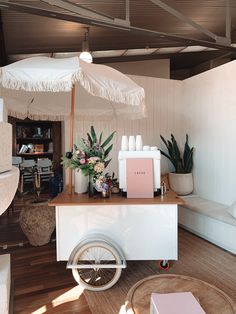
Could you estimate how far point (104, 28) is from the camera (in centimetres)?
402

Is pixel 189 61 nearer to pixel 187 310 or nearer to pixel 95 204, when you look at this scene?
pixel 95 204

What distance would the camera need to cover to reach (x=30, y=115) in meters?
3.32

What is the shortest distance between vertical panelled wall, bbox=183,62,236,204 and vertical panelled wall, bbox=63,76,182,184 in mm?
231

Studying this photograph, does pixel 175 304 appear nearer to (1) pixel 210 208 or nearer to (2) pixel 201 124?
(1) pixel 210 208

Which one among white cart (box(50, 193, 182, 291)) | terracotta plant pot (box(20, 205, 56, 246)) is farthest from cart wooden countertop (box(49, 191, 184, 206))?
terracotta plant pot (box(20, 205, 56, 246))

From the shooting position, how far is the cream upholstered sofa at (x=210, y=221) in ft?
9.67

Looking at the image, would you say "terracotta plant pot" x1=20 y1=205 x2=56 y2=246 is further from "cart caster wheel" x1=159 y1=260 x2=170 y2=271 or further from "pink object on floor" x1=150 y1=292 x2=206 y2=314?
"pink object on floor" x1=150 y1=292 x2=206 y2=314

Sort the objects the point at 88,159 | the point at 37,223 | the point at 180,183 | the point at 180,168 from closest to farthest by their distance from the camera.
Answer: the point at 88,159, the point at 37,223, the point at 180,183, the point at 180,168

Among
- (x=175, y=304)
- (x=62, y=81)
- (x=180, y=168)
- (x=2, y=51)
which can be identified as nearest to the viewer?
(x=175, y=304)

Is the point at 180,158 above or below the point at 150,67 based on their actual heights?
below

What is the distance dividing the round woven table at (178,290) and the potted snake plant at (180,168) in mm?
2695

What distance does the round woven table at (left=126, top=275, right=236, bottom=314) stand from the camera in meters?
1.23

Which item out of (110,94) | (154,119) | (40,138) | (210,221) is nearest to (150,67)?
(154,119)

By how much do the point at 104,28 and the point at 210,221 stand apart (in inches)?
131
